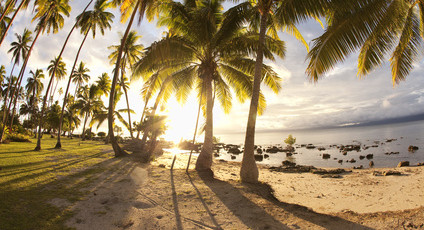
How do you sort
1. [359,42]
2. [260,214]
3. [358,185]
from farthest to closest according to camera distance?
[358,185] → [359,42] → [260,214]

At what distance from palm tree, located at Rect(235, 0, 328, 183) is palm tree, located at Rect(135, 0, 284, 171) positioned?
32.2 inches

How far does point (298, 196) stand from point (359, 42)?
235 inches

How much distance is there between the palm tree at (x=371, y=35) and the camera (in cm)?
546

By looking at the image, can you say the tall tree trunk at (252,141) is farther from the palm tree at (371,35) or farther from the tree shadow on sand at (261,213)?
the palm tree at (371,35)

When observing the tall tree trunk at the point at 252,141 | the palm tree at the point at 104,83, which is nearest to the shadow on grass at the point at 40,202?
the tall tree trunk at the point at 252,141

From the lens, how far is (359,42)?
5570 mm

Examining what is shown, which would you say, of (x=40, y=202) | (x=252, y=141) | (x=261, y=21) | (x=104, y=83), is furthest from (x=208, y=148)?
(x=104, y=83)

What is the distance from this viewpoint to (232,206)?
5578mm

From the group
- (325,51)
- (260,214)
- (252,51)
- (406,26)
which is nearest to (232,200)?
(260,214)

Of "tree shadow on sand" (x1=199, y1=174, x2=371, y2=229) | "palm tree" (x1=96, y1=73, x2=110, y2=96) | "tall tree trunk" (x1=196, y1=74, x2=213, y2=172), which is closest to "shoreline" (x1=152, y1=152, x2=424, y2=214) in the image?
"tree shadow on sand" (x1=199, y1=174, x2=371, y2=229)

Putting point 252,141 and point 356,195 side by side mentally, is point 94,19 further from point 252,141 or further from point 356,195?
point 356,195

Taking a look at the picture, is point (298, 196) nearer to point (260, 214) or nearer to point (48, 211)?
point (260, 214)

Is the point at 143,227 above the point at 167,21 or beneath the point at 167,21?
beneath

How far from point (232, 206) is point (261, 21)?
7415mm
